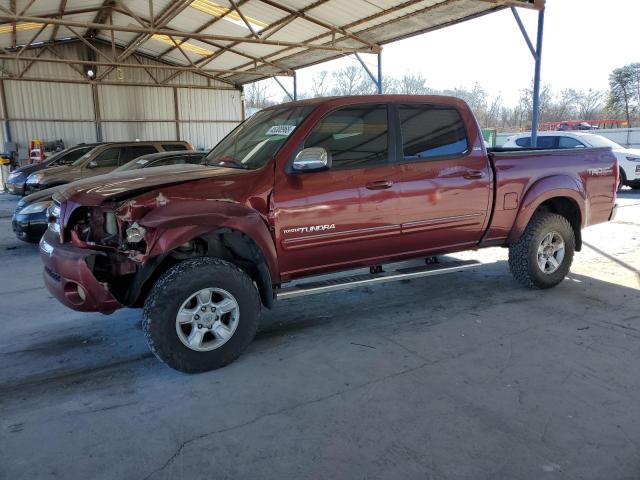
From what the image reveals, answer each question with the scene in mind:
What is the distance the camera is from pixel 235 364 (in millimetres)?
3812

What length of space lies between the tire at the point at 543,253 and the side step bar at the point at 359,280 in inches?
28.6

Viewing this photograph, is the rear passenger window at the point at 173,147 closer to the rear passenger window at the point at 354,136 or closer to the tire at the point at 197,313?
the rear passenger window at the point at 354,136

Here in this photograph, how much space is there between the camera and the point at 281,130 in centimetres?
427

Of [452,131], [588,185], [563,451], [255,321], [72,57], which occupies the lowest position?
[563,451]

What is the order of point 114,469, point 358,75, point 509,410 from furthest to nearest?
point 358,75 < point 509,410 < point 114,469

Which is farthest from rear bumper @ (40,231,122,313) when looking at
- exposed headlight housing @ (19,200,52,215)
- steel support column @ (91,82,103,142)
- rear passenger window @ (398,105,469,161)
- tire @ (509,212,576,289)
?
steel support column @ (91,82,103,142)

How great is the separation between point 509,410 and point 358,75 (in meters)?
65.1

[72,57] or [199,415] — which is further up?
[72,57]

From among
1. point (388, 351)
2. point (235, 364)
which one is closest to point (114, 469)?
Answer: point (235, 364)

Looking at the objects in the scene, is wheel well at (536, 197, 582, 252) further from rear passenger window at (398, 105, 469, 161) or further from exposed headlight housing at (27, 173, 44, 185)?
exposed headlight housing at (27, 173, 44, 185)

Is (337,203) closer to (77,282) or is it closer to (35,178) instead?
(77,282)

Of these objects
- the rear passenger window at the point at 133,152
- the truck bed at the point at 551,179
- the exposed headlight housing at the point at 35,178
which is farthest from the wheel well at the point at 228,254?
the exposed headlight housing at the point at 35,178

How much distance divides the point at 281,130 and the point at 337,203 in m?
0.81

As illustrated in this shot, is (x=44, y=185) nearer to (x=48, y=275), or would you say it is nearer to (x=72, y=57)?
(x=48, y=275)
